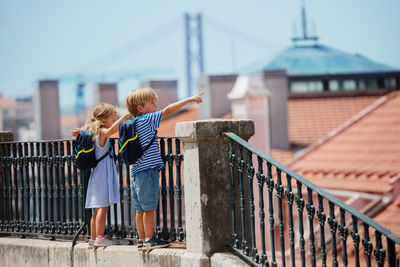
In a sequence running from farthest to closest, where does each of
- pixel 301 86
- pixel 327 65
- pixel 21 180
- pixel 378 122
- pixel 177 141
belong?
pixel 327 65 → pixel 301 86 → pixel 378 122 → pixel 21 180 → pixel 177 141

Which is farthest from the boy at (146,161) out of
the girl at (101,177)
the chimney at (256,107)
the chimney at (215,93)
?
the chimney at (215,93)

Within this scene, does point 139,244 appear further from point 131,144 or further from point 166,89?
point 166,89

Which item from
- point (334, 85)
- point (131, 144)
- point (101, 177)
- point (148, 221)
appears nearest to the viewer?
point (131, 144)

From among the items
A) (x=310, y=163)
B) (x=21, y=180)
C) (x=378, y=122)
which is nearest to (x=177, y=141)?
(x=21, y=180)

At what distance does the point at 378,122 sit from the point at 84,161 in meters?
16.7

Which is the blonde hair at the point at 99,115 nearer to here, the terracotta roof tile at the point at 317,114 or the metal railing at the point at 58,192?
the metal railing at the point at 58,192

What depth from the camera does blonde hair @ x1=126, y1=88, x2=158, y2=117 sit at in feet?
20.1

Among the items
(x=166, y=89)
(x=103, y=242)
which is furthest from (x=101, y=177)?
(x=166, y=89)

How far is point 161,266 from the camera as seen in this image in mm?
6129

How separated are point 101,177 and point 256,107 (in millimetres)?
20219

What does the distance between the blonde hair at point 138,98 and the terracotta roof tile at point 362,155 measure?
10419 mm

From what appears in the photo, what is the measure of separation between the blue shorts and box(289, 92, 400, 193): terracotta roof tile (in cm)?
1026

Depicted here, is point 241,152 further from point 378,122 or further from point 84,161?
point 378,122

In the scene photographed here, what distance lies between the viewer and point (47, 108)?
39.3 m
